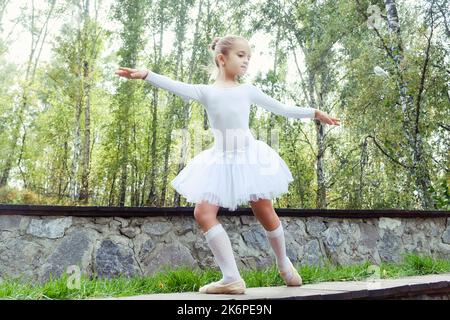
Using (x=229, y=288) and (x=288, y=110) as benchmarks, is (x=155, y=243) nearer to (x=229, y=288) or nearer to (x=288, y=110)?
(x=229, y=288)

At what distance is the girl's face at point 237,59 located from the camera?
3.19m

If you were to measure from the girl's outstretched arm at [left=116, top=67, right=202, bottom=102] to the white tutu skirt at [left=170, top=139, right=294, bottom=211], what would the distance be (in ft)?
1.17

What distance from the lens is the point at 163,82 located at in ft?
9.83

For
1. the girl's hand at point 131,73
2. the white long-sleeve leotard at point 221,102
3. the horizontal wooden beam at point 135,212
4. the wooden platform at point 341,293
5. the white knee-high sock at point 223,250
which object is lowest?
the wooden platform at point 341,293

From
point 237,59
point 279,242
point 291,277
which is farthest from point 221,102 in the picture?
point 291,277

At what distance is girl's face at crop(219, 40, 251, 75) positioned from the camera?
3.19 m

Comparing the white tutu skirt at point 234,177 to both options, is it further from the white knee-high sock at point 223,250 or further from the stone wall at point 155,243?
the stone wall at point 155,243

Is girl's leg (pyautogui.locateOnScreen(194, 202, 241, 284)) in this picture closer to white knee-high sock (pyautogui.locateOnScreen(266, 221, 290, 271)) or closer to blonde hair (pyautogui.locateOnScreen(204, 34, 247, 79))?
white knee-high sock (pyautogui.locateOnScreen(266, 221, 290, 271))

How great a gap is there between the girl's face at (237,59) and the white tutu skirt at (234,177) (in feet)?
1.52

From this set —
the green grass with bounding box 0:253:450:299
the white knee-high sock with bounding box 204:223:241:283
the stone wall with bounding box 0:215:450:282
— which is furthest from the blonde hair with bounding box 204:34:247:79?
the stone wall with bounding box 0:215:450:282

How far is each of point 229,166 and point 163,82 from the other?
Result: 0.62m

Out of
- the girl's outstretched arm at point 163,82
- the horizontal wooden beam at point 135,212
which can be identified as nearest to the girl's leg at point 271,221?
the girl's outstretched arm at point 163,82

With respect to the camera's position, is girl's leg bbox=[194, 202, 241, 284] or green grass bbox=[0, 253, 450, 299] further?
green grass bbox=[0, 253, 450, 299]
